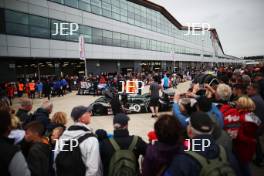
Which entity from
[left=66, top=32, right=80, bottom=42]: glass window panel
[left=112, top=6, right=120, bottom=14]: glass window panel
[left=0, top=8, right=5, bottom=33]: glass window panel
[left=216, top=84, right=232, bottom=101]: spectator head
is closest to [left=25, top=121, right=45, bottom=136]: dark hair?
[left=216, top=84, right=232, bottom=101]: spectator head

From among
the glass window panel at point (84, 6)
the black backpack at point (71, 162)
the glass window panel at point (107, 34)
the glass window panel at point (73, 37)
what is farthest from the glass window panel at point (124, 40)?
the black backpack at point (71, 162)

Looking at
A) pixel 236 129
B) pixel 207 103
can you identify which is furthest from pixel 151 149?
pixel 236 129

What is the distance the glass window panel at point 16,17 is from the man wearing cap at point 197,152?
70.7 feet

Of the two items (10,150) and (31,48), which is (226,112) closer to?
(10,150)

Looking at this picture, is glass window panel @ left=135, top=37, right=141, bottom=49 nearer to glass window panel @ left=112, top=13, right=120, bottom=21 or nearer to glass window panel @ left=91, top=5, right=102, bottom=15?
glass window panel @ left=112, top=13, right=120, bottom=21

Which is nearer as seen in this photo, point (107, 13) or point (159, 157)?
point (159, 157)

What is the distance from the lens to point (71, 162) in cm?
278

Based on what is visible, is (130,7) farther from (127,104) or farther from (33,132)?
(33,132)

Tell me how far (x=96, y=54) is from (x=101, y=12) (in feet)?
21.1

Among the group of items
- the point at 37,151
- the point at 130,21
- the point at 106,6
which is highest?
the point at 106,6

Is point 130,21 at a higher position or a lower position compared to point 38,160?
higher

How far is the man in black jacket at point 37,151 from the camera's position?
2.82 m

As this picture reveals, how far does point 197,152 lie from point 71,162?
168 cm

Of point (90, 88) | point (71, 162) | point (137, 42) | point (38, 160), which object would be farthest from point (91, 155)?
point (137, 42)
